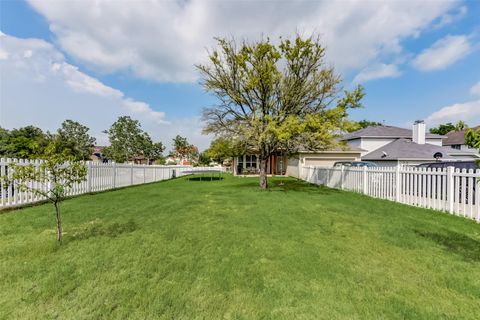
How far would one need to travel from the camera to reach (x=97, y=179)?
1093cm

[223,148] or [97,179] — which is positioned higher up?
[223,148]

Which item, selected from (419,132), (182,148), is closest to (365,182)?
(419,132)

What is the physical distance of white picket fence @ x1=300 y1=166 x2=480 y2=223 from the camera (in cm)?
612

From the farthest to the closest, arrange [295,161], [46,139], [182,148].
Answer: [182,148] → [46,139] → [295,161]

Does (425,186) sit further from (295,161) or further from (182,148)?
(182,148)

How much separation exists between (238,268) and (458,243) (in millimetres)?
4012

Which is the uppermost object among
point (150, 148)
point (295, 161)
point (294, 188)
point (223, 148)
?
point (150, 148)

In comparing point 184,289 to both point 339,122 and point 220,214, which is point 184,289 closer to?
point 220,214

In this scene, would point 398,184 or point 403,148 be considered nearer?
point 398,184

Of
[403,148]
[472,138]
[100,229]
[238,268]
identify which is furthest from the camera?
[403,148]

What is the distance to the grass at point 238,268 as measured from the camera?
7.79ft

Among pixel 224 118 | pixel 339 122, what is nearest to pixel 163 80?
pixel 224 118

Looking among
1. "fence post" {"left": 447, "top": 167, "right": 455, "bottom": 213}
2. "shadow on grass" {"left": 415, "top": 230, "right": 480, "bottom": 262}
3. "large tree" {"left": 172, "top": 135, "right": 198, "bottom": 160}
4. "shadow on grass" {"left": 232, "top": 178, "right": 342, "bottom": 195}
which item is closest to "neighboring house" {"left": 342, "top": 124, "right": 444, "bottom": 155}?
"shadow on grass" {"left": 232, "top": 178, "right": 342, "bottom": 195}

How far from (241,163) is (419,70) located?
1755cm
